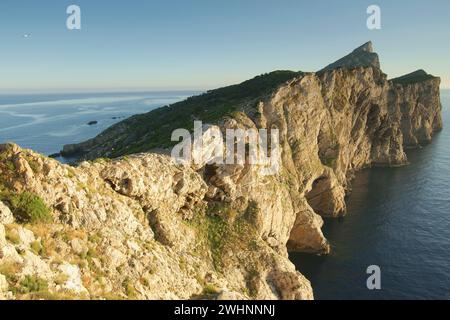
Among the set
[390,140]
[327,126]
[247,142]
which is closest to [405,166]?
[390,140]

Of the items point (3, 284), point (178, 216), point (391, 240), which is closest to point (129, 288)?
point (3, 284)

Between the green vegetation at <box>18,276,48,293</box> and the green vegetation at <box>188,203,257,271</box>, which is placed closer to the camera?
the green vegetation at <box>18,276,48,293</box>

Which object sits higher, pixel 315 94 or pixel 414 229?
pixel 315 94

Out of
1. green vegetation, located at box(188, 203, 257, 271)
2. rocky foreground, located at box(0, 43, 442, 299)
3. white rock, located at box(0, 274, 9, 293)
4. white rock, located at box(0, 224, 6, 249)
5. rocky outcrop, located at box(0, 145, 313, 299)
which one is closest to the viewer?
white rock, located at box(0, 274, 9, 293)

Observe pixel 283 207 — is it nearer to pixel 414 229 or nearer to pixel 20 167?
pixel 414 229

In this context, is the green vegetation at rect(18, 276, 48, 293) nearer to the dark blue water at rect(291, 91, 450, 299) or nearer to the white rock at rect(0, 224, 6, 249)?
the white rock at rect(0, 224, 6, 249)

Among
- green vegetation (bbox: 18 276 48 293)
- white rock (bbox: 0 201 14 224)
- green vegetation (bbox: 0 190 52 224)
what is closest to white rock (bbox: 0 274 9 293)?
green vegetation (bbox: 18 276 48 293)
